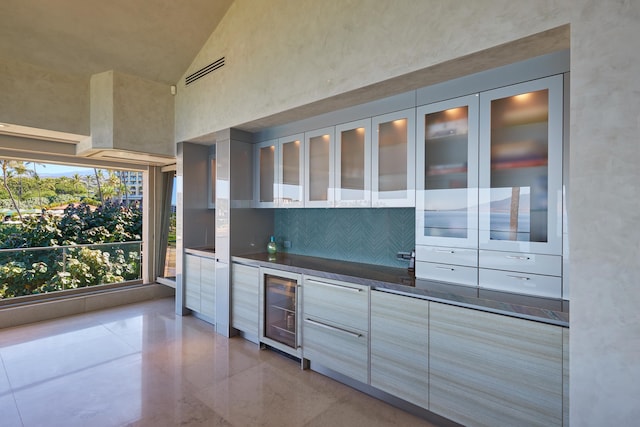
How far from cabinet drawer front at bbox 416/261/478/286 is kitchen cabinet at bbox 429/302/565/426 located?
25cm

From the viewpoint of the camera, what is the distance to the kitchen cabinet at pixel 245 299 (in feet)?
11.9

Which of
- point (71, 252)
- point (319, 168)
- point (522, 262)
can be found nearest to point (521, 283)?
point (522, 262)

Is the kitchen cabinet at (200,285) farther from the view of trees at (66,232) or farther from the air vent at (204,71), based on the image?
the air vent at (204,71)

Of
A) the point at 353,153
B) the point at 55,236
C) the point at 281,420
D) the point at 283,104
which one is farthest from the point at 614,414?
the point at 55,236

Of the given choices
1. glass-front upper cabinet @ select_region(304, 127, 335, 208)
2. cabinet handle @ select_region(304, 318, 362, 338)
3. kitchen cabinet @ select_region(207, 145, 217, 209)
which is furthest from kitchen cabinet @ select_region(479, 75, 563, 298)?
kitchen cabinet @ select_region(207, 145, 217, 209)

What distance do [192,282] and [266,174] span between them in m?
1.92

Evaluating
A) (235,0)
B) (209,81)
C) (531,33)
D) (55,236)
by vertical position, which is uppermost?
(235,0)

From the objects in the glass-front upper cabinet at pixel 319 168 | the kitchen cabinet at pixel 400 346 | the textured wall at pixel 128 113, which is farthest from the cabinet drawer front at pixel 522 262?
the textured wall at pixel 128 113

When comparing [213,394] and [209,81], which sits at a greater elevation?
[209,81]

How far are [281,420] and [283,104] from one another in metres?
2.60

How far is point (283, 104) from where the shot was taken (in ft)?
10.2

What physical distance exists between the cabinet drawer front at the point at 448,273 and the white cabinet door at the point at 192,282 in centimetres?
312

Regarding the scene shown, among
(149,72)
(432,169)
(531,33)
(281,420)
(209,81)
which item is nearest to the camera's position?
(531,33)

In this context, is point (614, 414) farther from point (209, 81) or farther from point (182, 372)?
point (209, 81)
